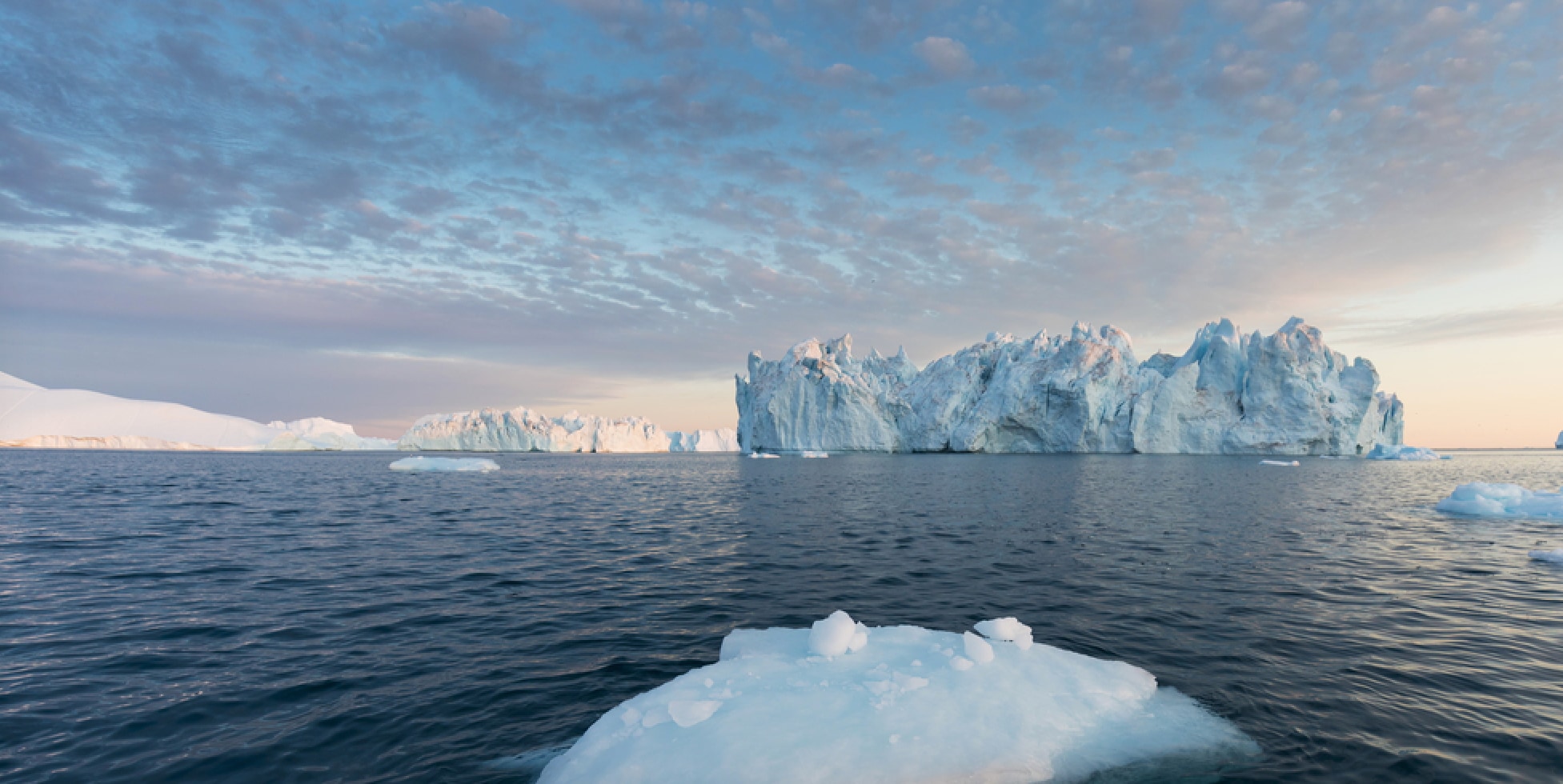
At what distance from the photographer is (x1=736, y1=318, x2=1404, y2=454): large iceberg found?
239 feet

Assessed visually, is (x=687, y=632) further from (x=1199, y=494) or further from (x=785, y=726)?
(x=1199, y=494)

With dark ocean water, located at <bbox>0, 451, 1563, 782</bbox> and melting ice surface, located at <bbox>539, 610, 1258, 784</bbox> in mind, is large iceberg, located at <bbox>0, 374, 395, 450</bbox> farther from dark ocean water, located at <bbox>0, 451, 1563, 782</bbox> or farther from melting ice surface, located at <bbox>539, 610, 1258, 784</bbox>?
melting ice surface, located at <bbox>539, 610, 1258, 784</bbox>

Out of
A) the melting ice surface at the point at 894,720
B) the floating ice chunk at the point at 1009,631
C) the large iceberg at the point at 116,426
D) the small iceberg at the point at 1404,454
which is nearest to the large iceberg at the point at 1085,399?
the small iceberg at the point at 1404,454

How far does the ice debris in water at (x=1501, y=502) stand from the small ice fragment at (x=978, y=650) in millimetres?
26258

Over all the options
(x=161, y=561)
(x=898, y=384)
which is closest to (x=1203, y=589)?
(x=161, y=561)

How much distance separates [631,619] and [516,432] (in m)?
139

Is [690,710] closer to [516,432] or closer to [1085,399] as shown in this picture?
[1085,399]

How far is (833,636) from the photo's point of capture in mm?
6469

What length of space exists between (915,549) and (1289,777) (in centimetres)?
1029

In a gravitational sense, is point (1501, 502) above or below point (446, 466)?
below

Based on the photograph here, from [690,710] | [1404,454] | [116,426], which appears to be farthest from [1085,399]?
[116,426]

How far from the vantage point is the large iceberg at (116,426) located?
13375 cm

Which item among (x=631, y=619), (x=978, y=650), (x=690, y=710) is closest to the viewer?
(x=690, y=710)

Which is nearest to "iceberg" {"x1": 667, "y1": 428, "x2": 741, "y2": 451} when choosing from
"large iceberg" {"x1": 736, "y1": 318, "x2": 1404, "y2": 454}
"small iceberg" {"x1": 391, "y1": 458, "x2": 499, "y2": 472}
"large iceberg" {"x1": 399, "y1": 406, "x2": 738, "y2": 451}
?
"large iceberg" {"x1": 399, "y1": 406, "x2": 738, "y2": 451}
